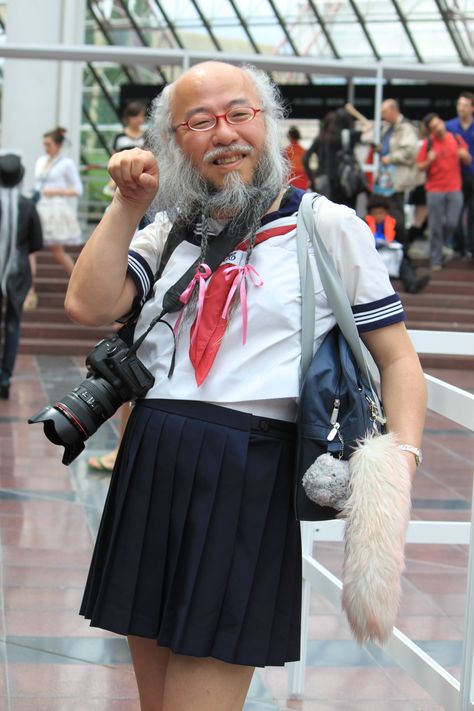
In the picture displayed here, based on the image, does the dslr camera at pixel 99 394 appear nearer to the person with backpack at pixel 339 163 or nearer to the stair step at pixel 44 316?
the stair step at pixel 44 316

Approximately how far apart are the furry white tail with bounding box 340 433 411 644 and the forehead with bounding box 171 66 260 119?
0.75 metres

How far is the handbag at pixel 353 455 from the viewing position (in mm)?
2176

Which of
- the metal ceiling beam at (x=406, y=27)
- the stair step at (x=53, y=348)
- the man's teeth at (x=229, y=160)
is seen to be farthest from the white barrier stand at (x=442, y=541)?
the metal ceiling beam at (x=406, y=27)

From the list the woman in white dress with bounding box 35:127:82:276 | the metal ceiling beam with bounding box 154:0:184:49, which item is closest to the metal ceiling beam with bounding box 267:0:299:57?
the metal ceiling beam with bounding box 154:0:184:49

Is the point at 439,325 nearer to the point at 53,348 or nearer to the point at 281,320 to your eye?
the point at 53,348

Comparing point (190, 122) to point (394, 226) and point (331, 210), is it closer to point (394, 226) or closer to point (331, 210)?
point (331, 210)

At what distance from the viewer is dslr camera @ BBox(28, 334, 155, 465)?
243 cm

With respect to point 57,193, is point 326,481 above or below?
below

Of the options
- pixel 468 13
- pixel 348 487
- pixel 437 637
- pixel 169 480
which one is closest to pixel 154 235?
pixel 169 480

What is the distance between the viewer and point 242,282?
236cm

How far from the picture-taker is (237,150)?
95.5 inches

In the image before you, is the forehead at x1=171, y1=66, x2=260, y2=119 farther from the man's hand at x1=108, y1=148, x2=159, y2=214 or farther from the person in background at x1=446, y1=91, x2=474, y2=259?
the person in background at x1=446, y1=91, x2=474, y2=259

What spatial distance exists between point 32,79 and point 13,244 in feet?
27.7

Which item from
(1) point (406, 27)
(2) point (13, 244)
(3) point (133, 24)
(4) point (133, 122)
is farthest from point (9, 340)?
(3) point (133, 24)
